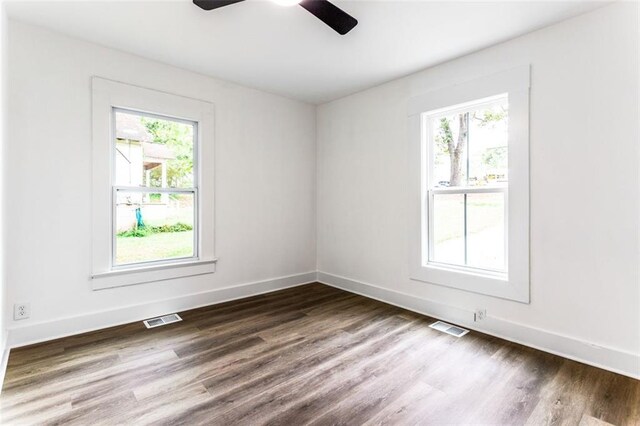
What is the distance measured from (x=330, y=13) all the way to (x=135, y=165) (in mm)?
2347

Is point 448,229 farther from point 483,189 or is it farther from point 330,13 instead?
point 330,13

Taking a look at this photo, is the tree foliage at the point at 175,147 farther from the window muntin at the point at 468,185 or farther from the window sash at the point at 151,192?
the window muntin at the point at 468,185

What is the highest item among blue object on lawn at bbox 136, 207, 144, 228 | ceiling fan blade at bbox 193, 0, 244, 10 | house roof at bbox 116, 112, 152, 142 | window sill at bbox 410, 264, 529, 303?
ceiling fan blade at bbox 193, 0, 244, 10

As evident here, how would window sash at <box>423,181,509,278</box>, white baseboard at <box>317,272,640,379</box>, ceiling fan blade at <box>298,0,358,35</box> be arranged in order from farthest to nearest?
window sash at <box>423,181,509,278</box> → white baseboard at <box>317,272,640,379</box> → ceiling fan blade at <box>298,0,358,35</box>

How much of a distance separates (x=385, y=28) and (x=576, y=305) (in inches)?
101

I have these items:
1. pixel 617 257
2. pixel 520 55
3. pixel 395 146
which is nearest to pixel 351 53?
pixel 395 146

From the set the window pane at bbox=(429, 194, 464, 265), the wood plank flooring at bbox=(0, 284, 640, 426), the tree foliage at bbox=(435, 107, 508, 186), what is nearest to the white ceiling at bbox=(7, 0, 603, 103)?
the tree foliage at bbox=(435, 107, 508, 186)

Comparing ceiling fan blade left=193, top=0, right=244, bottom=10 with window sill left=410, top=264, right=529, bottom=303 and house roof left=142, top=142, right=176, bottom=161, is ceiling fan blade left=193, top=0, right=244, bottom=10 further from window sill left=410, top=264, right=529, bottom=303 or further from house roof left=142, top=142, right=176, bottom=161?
window sill left=410, top=264, right=529, bottom=303

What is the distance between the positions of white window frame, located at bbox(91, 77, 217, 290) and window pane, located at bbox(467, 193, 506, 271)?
107 inches

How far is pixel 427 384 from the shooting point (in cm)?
205

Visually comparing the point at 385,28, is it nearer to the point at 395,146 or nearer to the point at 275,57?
the point at 275,57

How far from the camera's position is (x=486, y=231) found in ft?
9.75

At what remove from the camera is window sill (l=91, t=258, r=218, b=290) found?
2.89 meters

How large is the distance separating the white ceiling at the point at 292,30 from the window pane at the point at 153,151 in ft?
2.05
